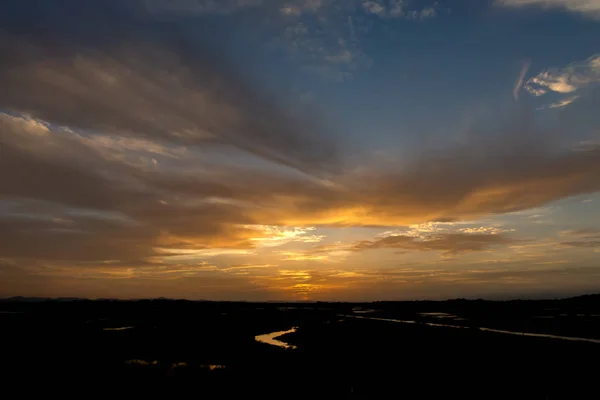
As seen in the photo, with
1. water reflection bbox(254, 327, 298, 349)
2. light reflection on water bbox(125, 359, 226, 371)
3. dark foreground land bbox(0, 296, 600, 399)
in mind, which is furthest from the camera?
water reflection bbox(254, 327, 298, 349)

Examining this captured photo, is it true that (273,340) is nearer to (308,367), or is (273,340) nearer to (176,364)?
(308,367)

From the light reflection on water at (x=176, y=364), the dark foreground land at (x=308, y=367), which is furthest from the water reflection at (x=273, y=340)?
the light reflection on water at (x=176, y=364)

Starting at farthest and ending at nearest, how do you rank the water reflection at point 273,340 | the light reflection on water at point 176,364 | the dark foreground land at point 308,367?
the water reflection at point 273,340 < the light reflection on water at point 176,364 < the dark foreground land at point 308,367

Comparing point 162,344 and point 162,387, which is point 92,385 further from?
point 162,344

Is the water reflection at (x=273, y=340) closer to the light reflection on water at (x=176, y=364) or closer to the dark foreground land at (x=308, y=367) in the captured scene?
the dark foreground land at (x=308, y=367)

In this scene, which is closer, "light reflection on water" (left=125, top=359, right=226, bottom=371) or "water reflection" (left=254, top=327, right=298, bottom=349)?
"light reflection on water" (left=125, top=359, right=226, bottom=371)

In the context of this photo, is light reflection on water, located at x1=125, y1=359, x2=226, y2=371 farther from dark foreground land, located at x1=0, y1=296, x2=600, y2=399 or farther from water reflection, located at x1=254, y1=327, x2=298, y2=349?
water reflection, located at x1=254, y1=327, x2=298, y2=349

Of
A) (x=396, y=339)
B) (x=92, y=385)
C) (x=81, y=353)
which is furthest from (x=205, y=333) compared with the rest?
(x=92, y=385)

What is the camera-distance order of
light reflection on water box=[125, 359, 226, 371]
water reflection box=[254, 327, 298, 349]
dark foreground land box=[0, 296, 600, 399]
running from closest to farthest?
dark foreground land box=[0, 296, 600, 399] < light reflection on water box=[125, 359, 226, 371] < water reflection box=[254, 327, 298, 349]

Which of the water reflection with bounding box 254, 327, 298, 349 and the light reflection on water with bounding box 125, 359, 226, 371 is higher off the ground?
the water reflection with bounding box 254, 327, 298, 349

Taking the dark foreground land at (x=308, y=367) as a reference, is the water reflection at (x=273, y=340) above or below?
above

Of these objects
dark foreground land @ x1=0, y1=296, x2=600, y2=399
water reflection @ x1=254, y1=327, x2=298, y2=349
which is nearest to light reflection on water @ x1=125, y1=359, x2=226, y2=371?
dark foreground land @ x1=0, y1=296, x2=600, y2=399

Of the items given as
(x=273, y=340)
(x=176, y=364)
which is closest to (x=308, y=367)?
(x=176, y=364)
